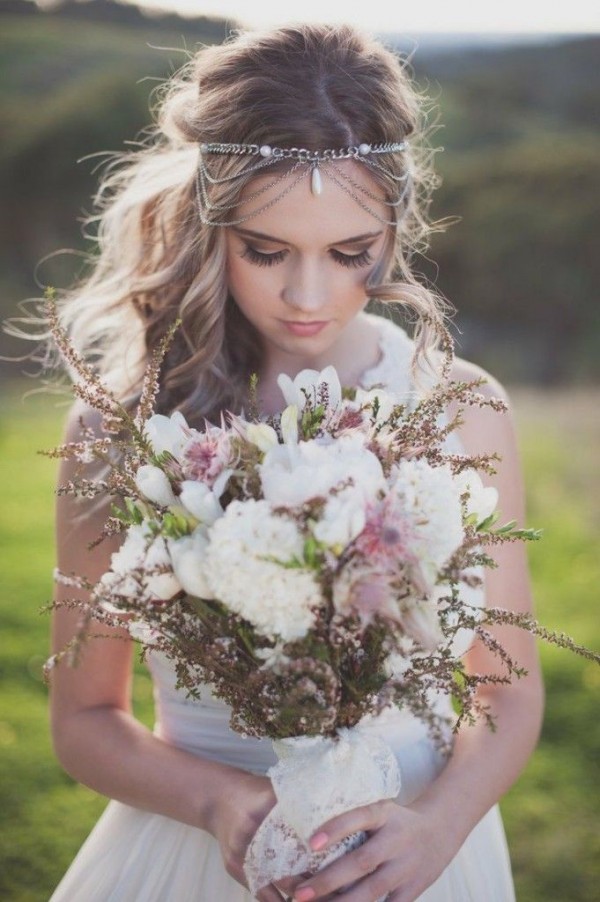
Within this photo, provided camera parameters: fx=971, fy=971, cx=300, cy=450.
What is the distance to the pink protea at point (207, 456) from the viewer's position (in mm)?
1778

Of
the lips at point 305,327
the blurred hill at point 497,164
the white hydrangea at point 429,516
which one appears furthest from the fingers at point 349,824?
the blurred hill at point 497,164

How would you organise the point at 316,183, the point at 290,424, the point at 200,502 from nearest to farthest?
the point at 200,502
the point at 290,424
the point at 316,183

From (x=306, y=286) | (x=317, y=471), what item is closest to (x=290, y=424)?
(x=317, y=471)

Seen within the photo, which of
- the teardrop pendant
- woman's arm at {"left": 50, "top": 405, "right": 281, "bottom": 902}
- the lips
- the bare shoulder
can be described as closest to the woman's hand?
woman's arm at {"left": 50, "top": 405, "right": 281, "bottom": 902}

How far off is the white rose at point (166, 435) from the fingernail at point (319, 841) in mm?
803

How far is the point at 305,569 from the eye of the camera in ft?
5.31

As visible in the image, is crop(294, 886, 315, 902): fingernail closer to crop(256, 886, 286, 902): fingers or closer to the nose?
crop(256, 886, 286, 902): fingers

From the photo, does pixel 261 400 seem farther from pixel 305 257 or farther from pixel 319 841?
pixel 319 841

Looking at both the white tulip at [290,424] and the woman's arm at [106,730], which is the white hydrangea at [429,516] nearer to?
the white tulip at [290,424]

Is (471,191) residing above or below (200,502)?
above

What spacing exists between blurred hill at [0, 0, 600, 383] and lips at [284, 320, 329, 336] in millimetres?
9988

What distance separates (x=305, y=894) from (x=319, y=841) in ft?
0.53

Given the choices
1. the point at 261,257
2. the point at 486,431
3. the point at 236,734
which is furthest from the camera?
the point at 486,431

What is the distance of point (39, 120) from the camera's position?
44.8 ft
